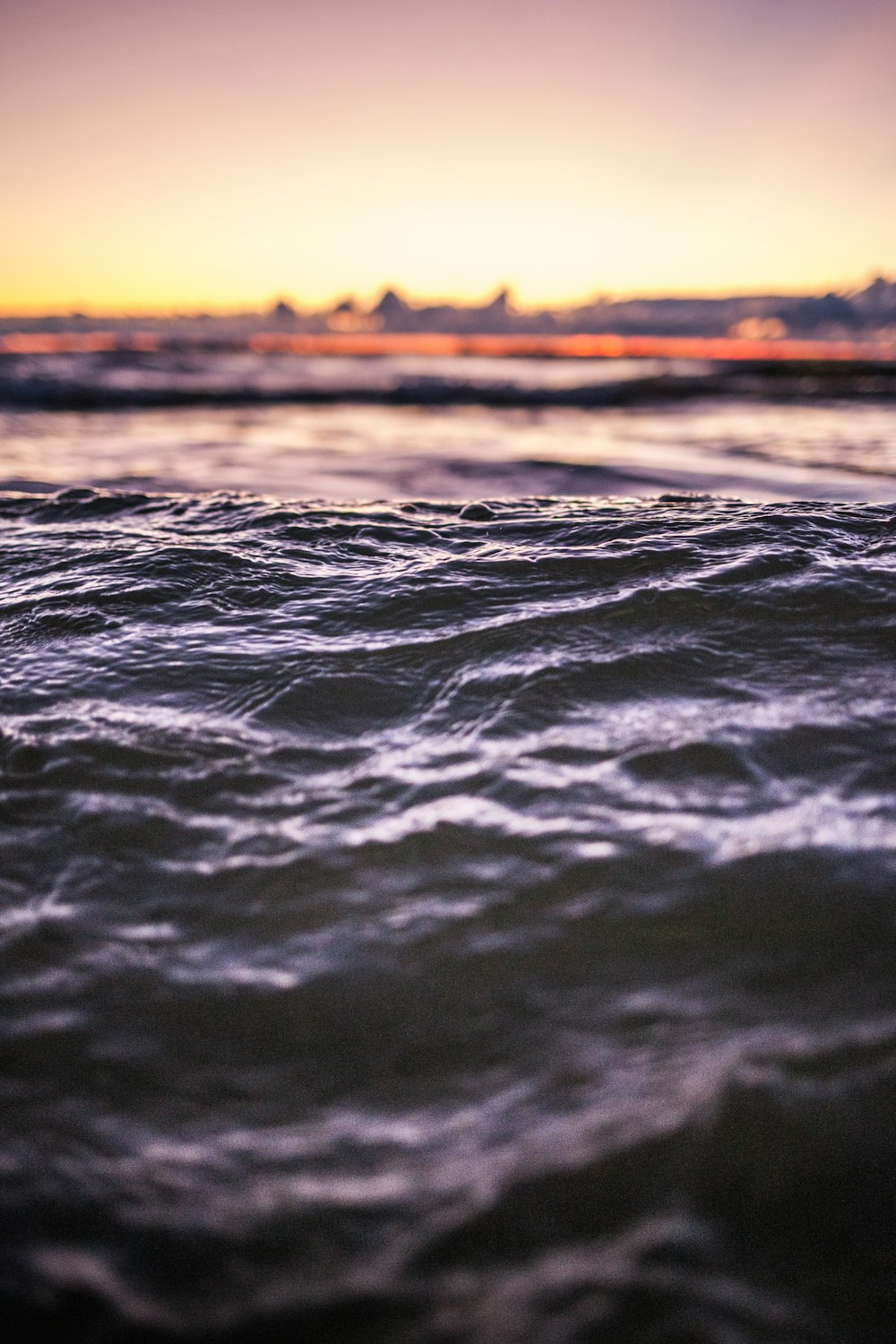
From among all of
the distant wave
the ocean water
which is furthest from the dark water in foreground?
the distant wave

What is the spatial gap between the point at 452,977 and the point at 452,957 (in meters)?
0.04

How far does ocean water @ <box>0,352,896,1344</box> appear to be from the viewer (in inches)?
37.6

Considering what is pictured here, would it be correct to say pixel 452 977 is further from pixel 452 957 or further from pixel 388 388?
pixel 388 388

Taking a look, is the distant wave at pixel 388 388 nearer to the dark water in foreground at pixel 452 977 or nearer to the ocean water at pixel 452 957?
the ocean water at pixel 452 957

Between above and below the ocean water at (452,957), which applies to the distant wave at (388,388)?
above

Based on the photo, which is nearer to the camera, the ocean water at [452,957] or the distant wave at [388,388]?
the ocean water at [452,957]

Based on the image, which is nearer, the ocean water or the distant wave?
A: the ocean water

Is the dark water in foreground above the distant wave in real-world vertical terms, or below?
below

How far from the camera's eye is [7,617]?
2648 millimetres

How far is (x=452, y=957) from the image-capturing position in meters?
1.36

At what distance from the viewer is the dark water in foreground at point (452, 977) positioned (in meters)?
0.95

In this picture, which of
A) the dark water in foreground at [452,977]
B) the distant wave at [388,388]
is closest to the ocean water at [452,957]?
the dark water in foreground at [452,977]

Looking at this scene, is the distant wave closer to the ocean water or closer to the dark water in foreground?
the ocean water

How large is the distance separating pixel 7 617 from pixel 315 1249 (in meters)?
2.41
